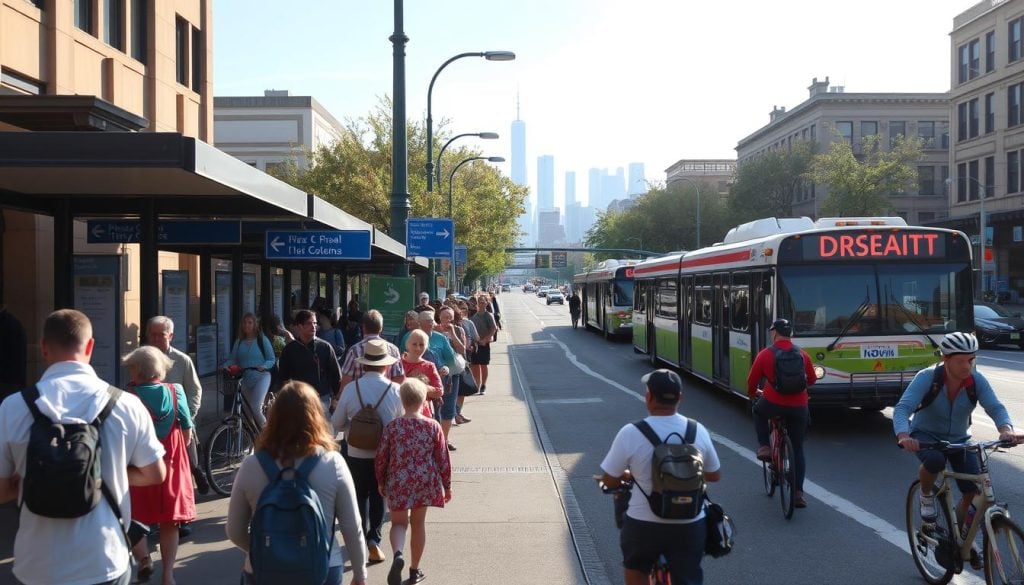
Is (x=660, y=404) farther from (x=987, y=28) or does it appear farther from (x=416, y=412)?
(x=987, y=28)

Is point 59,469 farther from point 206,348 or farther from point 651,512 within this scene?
point 206,348

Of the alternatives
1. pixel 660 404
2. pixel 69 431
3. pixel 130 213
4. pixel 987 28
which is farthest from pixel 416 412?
pixel 987 28

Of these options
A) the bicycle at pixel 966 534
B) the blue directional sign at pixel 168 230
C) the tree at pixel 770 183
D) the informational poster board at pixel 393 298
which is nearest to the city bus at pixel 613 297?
the informational poster board at pixel 393 298

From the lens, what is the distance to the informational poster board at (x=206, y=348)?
14.7 m

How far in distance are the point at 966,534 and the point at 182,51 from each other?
20.6 metres

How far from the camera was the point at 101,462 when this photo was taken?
368 centimetres

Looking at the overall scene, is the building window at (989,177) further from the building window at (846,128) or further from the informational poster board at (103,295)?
the informational poster board at (103,295)

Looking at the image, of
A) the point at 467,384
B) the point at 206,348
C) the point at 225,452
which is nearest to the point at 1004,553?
the point at 225,452

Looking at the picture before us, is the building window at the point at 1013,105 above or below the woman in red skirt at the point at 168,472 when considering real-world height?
above

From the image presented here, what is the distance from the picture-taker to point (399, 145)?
583 inches

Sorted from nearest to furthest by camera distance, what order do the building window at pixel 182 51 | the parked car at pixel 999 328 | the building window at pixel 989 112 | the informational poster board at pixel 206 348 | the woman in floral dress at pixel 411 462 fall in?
the woman in floral dress at pixel 411 462 → the informational poster board at pixel 206 348 → the building window at pixel 182 51 → the parked car at pixel 999 328 → the building window at pixel 989 112

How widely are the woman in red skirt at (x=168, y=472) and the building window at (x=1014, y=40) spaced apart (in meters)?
52.3

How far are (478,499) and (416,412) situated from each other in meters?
3.04

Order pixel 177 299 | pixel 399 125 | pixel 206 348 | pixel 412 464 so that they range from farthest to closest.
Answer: pixel 177 299, pixel 206 348, pixel 399 125, pixel 412 464
